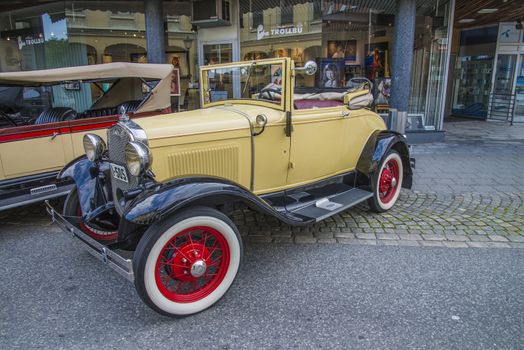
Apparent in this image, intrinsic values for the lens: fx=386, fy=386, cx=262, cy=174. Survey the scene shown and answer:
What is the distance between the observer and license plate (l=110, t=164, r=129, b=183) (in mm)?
3025

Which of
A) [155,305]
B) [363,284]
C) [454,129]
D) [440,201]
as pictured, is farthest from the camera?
[454,129]

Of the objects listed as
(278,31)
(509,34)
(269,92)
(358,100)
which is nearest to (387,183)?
(358,100)

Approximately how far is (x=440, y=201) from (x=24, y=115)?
599 cm

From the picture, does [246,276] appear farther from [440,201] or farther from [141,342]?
[440,201]

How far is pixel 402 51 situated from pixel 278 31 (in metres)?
3.05

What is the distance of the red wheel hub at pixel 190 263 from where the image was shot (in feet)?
8.50

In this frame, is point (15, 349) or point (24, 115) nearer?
point (15, 349)

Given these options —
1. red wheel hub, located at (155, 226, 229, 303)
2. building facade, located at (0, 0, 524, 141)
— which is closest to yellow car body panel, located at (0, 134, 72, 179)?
red wheel hub, located at (155, 226, 229, 303)

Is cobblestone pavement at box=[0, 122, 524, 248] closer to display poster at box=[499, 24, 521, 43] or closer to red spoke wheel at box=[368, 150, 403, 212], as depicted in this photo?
Result: red spoke wheel at box=[368, 150, 403, 212]

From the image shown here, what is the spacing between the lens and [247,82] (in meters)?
3.92

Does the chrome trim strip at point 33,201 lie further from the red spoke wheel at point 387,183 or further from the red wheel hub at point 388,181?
the red wheel hub at point 388,181

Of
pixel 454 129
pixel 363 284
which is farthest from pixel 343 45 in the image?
pixel 363 284

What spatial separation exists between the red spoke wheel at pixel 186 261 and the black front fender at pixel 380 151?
Result: 2086 millimetres

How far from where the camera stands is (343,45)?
384 inches
